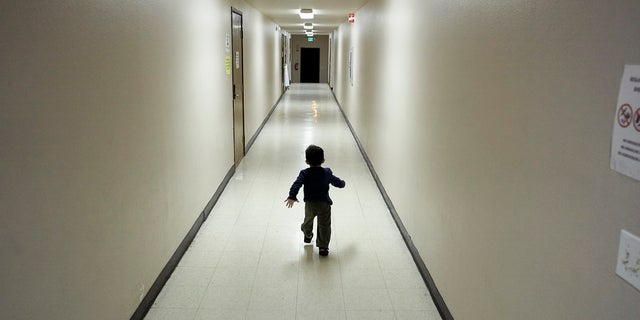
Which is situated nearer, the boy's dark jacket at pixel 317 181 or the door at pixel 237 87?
the boy's dark jacket at pixel 317 181

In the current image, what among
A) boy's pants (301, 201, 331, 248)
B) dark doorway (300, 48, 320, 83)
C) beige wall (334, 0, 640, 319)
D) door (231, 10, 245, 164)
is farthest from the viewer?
dark doorway (300, 48, 320, 83)

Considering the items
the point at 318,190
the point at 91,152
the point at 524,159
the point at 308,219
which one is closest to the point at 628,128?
the point at 524,159

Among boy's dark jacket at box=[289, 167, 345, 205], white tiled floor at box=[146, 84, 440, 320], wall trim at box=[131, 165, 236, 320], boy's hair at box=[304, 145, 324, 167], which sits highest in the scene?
boy's hair at box=[304, 145, 324, 167]

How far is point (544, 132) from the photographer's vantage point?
1.76 meters

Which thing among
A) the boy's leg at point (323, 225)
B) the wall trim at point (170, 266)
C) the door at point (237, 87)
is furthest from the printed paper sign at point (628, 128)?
the door at point (237, 87)

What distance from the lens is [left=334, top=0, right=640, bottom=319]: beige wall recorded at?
142 cm

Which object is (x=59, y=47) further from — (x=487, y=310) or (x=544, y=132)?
(x=487, y=310)

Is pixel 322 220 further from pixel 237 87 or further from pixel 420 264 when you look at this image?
pixel 237 87

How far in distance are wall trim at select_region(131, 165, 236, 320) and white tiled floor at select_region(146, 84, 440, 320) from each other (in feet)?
0.17

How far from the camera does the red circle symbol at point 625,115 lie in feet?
4.25

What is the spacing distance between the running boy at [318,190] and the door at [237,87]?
10.2 feet

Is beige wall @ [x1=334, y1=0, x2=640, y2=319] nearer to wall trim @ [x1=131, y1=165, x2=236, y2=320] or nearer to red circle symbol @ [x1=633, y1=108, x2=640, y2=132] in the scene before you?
red circle symbol @ [x1=633, y1=108, x2=640, y2=132]

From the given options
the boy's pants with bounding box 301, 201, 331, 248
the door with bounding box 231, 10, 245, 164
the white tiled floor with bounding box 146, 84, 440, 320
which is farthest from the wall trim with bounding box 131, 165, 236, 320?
the door with bounding box 231, 10, 245, 164

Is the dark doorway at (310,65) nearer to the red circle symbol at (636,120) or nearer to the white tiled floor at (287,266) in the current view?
the white tiled floor at (287,266)
